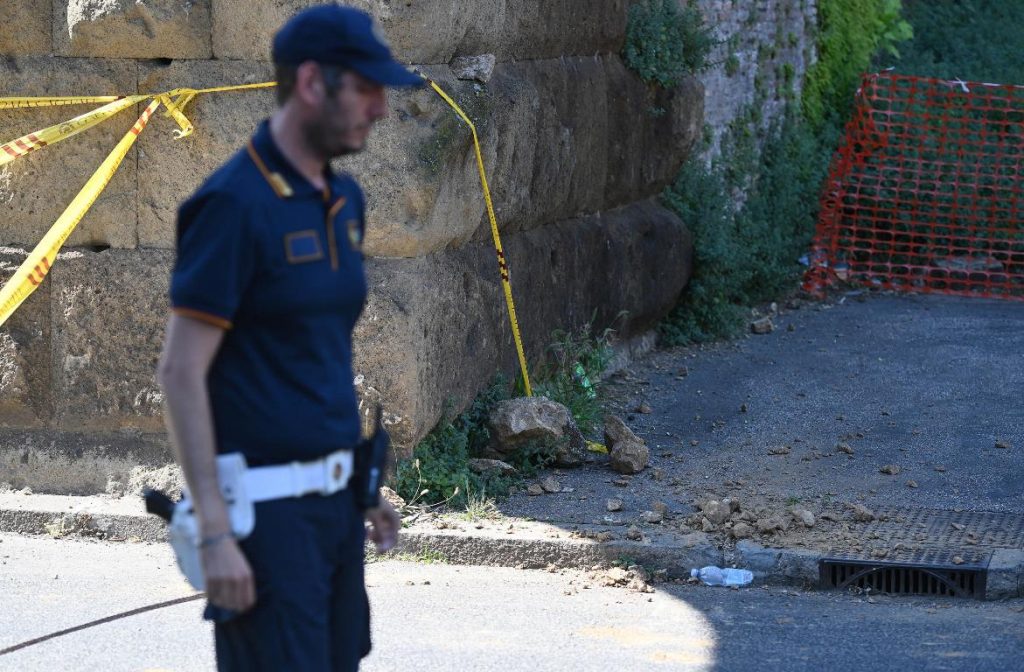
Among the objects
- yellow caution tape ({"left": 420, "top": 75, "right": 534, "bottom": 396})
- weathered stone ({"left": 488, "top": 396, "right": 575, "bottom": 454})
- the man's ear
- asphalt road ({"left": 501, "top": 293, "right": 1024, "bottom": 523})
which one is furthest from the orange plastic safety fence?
the man's ear

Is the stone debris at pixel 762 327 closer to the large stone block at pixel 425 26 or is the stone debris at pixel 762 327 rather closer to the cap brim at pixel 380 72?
the large stone block at pixel 425 26

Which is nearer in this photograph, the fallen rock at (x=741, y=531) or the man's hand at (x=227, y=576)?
the man's hand at (x=227, y=576)

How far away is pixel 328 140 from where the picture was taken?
298 cm

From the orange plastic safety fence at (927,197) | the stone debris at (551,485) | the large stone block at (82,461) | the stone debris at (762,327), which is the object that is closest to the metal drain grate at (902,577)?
the stone debris at (551,485)

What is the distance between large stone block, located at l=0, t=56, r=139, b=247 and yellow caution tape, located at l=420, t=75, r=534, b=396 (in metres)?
1.34

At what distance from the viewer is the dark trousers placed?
297 centimetres

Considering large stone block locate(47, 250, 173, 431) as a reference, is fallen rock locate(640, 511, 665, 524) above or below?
below

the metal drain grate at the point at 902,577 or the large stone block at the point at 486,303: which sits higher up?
the large stone block at the point at 486,303

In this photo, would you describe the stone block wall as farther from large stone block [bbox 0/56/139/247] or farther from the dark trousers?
the dark trousers

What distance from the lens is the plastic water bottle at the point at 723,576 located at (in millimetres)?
5828

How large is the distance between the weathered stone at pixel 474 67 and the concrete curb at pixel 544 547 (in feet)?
6.54

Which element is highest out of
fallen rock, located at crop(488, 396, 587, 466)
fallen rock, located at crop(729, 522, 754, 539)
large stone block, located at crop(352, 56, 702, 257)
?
large stone block, located at crop(352, 56, 702, 257)

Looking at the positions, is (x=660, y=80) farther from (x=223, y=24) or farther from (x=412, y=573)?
(x=412, y=573)

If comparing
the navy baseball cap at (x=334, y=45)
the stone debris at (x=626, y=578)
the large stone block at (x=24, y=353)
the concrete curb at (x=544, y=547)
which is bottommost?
the stone debris at (x=626, y=578)
